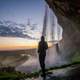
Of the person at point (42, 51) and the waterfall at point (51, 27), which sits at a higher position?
the waterfall at point (51, 27)

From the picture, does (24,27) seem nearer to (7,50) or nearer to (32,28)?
(32,28)

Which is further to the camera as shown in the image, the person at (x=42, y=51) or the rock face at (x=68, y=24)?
the rock face at (x=68, y=24)

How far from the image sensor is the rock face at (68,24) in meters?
2.96

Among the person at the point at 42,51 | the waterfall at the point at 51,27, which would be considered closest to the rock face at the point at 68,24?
the waterfall at the point at 51,27

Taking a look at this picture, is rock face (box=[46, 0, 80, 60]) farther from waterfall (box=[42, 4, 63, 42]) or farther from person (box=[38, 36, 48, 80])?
person (box=[38, 36, 48, 80])

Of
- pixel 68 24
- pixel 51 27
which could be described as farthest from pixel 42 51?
pixel 68 24

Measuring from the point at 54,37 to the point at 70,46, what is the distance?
8.3 inches

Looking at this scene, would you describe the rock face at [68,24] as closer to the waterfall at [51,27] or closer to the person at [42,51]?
the waterfall at [51,27]

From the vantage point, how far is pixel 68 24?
2.98m

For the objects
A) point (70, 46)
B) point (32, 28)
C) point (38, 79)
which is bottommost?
point (38, 79)

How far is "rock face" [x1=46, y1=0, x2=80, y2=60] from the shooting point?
2.96 meters

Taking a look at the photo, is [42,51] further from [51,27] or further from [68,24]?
[68,24]

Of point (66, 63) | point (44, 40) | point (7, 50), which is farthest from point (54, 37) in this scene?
point (7, 50)

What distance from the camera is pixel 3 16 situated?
2.63m
